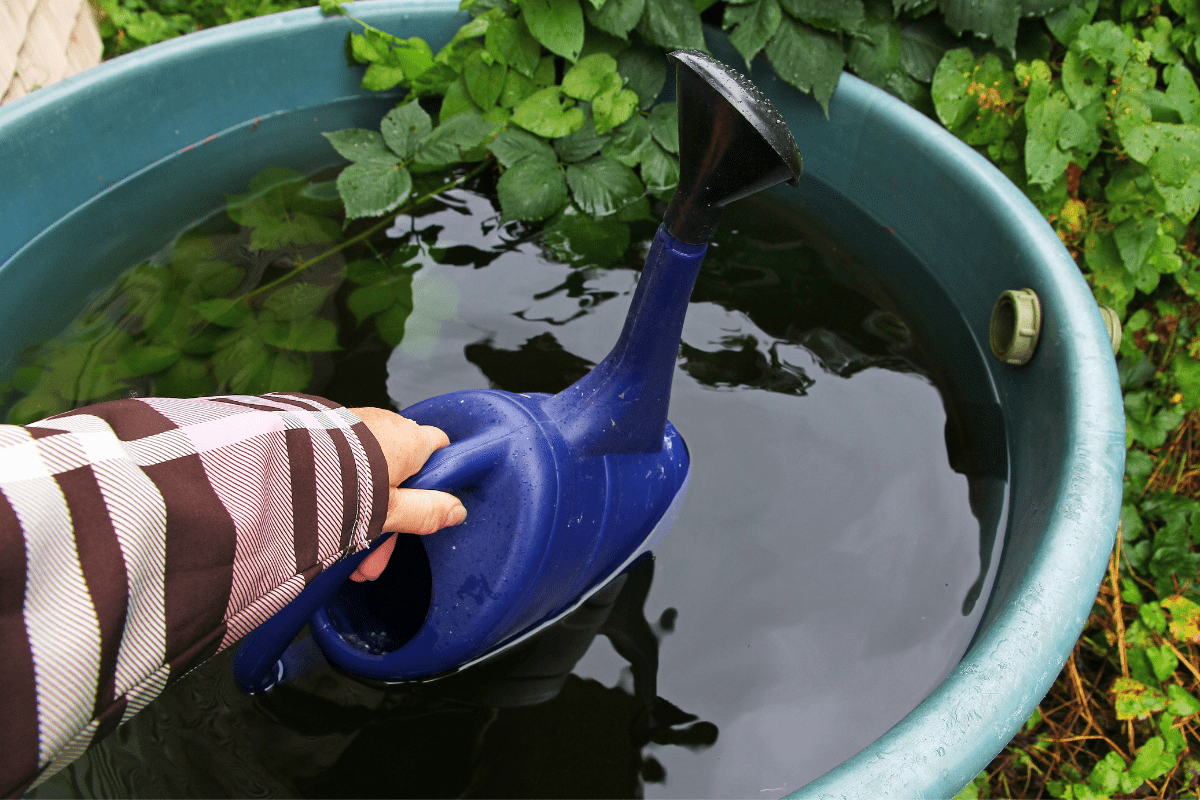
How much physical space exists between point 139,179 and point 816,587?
4.26ft

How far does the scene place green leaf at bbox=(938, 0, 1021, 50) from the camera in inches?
47.4

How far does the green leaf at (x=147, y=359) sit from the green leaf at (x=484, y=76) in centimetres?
66

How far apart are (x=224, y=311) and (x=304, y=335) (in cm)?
14

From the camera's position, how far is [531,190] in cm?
128

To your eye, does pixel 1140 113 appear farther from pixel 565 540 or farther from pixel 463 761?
pixel 463 761

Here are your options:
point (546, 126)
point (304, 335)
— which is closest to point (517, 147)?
point (546, 126)

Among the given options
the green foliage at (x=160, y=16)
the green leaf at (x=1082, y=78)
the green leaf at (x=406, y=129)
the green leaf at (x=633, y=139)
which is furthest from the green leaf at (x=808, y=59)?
the green foliage at (x=160, y=16)

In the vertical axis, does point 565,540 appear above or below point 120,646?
below

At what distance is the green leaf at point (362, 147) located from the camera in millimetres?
1318

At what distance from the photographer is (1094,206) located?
1.24 meters

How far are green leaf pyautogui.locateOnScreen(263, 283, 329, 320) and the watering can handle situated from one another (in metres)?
0.58

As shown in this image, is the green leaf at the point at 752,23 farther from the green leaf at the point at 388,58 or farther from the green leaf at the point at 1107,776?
the green leaf at the point at 1107,776

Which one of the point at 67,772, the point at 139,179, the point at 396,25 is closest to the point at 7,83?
the point at 139,179

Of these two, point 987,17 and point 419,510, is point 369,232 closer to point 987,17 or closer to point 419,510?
point 419,510
